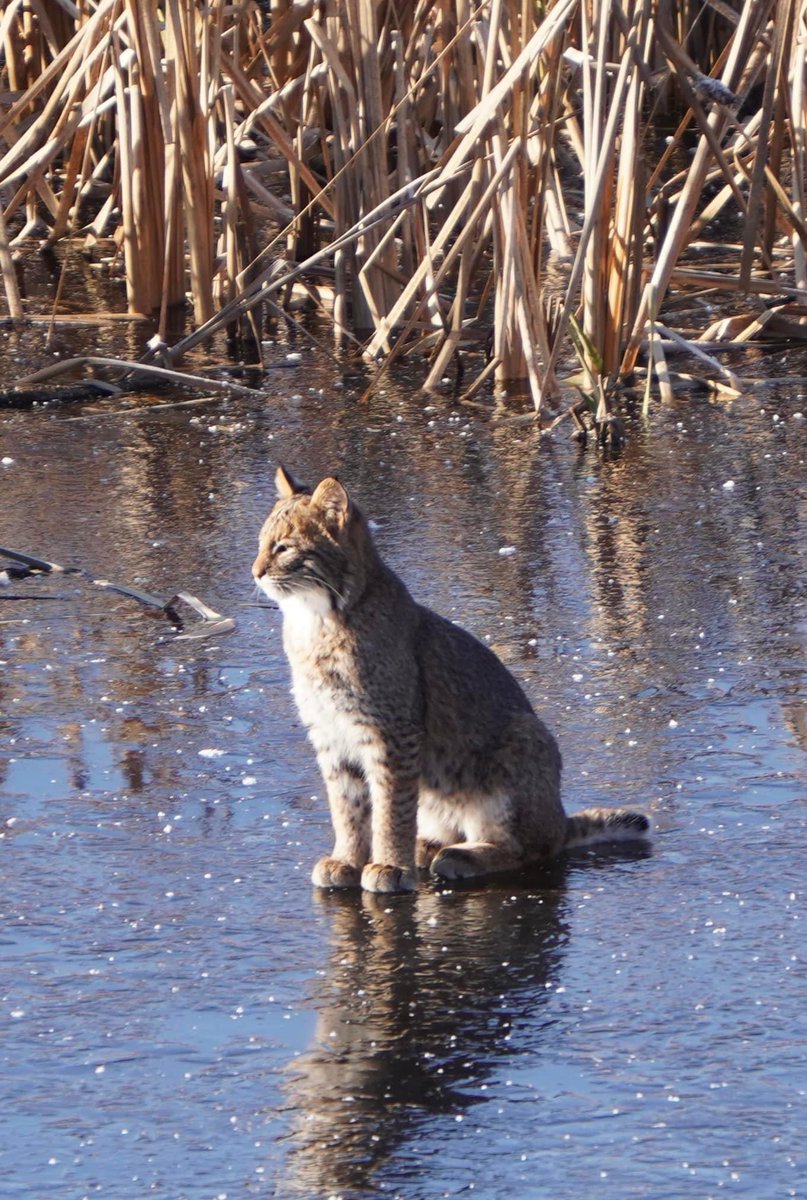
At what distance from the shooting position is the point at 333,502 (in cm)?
450

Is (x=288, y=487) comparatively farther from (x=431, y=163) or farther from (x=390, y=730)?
(x=431, y=163)

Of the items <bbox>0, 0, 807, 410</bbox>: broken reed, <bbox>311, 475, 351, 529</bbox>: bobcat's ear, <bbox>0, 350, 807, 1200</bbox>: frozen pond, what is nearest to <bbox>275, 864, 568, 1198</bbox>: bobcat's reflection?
<bbox>0, 350, 807, 1200</bbox>: frozen pond

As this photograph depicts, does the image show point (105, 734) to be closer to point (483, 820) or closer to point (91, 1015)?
point (483, 820)

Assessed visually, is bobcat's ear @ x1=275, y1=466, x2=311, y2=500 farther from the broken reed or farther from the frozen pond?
the broken reed

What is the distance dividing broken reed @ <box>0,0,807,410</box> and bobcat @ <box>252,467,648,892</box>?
3.13 metres

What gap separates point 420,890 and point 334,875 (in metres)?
0.21

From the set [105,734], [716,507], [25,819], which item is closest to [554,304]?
[716,507]

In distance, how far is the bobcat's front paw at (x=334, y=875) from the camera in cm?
435

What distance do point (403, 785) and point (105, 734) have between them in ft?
3.74

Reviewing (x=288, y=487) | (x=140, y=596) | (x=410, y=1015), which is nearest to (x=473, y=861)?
(x=410, y=1015)

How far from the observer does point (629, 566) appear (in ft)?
21.4

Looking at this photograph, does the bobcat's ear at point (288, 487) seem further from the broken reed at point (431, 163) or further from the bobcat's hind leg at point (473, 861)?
the broken reed at point (431, 163)

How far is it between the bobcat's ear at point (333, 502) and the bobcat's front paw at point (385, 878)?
792mm

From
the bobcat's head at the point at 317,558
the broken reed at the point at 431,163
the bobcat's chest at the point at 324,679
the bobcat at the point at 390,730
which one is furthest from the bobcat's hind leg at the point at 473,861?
the broken reed at the point at 431,163
